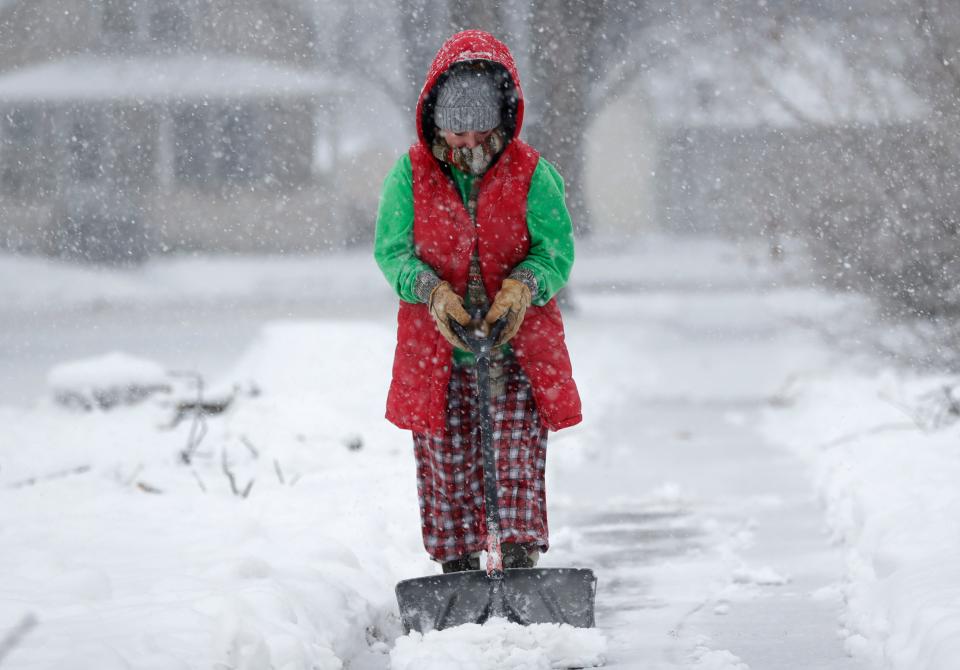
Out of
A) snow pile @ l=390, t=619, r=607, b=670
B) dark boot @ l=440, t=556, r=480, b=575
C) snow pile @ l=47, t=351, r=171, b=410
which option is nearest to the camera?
snow pile @ l=390, t=619, r=607, b=670

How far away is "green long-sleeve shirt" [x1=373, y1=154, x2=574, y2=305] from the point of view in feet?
13.1

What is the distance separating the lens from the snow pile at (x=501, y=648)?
11.5ft

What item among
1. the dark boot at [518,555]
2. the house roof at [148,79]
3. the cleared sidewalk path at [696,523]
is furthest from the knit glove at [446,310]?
the house roof at [148,79]

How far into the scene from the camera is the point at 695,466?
25.0ft

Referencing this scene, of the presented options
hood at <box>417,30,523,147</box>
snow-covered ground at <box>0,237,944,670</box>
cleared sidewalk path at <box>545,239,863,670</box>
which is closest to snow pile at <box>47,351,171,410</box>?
snow-covered ground at <box>0,237,944,670</box>

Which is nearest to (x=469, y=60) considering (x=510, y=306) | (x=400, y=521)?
(x=510, y=306)

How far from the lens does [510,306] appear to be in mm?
3861

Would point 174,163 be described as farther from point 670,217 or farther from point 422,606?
point 422,606

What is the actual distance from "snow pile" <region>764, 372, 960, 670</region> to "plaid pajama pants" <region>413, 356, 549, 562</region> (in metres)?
1.12

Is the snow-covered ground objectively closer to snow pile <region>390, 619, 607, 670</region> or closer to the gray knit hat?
snow pile <region>390, 619, 607, 670</region>

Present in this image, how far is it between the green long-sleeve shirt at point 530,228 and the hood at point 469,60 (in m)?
0.13

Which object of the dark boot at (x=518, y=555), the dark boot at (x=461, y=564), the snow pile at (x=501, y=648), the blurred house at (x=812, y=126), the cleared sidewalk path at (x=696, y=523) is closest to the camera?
the snow pile at (x=501, y=648)

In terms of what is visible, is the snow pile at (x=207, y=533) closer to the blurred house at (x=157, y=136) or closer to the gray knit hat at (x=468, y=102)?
the gray knit hat at (x=468, y=102)

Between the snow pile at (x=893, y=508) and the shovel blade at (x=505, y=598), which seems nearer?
the snow pile at (x=893, y=508)
